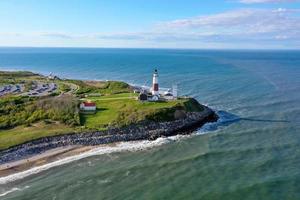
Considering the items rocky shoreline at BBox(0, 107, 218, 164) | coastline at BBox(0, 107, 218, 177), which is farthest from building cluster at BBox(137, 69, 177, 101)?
coastline at BBox(0, 107, 218, 177)

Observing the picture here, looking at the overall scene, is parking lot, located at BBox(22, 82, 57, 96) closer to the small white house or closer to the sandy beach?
the small white house

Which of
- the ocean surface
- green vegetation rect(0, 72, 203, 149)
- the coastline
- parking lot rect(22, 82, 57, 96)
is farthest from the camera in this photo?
parking lot rect(22, 82, 57, 96)

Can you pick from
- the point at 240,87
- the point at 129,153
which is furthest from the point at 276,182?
the point at 240,87

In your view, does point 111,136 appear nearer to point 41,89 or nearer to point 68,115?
point 68,115

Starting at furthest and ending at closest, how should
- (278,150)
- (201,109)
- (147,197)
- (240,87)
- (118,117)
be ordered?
1. (240,87)
2. (201,109)
3. (118,117)
4. (278,150)
5. (147,197)

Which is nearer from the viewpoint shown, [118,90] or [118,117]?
Result: [118,117]

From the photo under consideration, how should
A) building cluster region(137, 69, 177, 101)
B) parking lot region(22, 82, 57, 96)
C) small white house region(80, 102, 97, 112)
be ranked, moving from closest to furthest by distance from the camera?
1. small white house region(80, 102, 97, 112)
2. building cluster region(137, 69, 177, 101)
3. parking lot region(22, 82, 57, 96)

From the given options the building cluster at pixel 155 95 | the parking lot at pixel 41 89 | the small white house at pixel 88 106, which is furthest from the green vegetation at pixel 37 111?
the parking lot at pixel 41 89

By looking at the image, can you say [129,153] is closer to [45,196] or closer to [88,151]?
[88,151]
